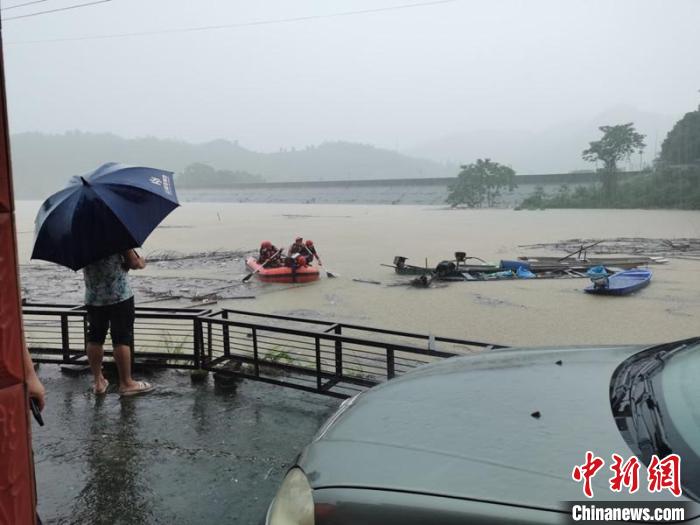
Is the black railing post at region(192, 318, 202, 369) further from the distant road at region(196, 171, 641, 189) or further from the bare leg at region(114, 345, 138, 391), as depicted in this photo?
the distant road at region(196, 171, 641, 189)

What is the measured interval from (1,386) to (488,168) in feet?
182

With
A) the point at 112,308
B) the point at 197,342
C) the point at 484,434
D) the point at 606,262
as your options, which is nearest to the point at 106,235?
the point at 112,308

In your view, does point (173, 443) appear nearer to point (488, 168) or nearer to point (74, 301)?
point (74, 301)

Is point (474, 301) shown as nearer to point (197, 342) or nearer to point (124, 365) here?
point (197, 342)

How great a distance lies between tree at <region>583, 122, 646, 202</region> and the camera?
45.7 meters

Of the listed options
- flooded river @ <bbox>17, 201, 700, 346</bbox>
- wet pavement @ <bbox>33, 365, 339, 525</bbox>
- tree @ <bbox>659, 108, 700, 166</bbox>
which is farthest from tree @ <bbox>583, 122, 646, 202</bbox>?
wet pavement @ <bbox>33, 365, 339, 525</bbox>

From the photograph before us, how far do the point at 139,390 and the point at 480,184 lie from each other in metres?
52.5

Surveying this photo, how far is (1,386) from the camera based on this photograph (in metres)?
1.34

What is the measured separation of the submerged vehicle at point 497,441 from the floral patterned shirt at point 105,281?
7.07 feet

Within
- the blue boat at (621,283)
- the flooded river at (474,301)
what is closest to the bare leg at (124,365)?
the flooded river at (474,301)

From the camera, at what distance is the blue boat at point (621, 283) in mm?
10984

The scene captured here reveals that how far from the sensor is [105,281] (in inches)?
134

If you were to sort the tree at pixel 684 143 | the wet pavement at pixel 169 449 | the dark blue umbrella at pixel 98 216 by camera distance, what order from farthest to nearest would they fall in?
1. the tree at pixel 684 143
2. the dark blue umbrella at pixel 98 216
3. the wet pavement at pixel 169 449

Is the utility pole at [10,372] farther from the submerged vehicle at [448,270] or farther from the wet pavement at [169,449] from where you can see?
the submerged vehicle at [448,270]
